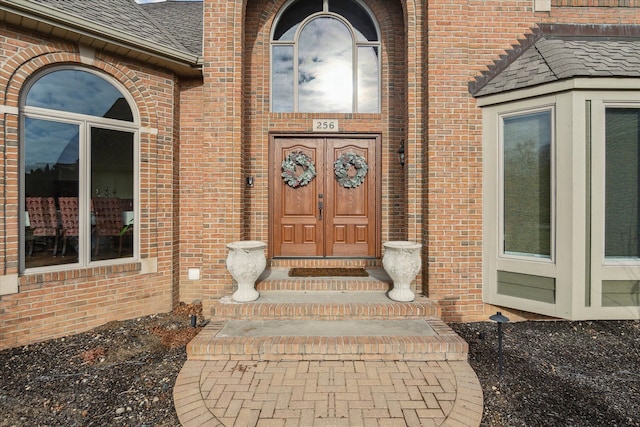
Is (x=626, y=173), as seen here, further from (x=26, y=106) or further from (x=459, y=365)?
(x=26, y=106)

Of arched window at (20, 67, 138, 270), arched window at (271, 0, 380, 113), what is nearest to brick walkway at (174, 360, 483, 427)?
arched window at (20, 67, 138, 270)

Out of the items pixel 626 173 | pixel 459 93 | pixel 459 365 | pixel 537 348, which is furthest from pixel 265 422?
pixel 626 173

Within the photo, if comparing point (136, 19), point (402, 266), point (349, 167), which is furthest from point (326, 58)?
point (402, 266)

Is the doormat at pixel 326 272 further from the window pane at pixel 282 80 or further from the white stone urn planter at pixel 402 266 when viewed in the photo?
the window pane at pixel 282 80

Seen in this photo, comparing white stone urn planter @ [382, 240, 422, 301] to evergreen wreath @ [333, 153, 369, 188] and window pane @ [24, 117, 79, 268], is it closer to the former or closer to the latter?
evergreen wreath @ [333, 153, 369, 188]

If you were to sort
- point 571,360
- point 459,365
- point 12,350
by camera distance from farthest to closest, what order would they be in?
point 12,350 < point 571,360 < point 459,365

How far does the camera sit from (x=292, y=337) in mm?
3393

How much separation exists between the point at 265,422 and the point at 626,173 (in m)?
5.14

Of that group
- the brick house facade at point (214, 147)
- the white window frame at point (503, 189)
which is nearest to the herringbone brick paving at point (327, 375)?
the brick house facade at point (214, 147)

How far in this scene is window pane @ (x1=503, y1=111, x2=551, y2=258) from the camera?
13.4 feet

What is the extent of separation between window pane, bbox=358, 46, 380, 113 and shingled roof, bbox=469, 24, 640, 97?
168 cm

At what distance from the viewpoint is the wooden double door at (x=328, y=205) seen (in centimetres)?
552

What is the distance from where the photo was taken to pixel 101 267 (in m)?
4.43

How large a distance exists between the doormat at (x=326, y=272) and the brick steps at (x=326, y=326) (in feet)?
0.84
